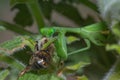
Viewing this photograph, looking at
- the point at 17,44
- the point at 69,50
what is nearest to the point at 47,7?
the point at 69,50

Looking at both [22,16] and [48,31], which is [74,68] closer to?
[48,31]

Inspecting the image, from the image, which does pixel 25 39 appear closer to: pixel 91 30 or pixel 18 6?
pixel 91 30

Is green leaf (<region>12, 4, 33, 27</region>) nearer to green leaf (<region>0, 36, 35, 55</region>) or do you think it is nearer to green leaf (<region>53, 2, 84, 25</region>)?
green leaf (<region>53, 2, 84, 25</region>)

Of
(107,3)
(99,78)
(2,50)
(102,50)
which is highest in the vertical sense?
(107,3)

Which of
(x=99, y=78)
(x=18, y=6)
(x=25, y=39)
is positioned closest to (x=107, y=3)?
(x=25, y=39)

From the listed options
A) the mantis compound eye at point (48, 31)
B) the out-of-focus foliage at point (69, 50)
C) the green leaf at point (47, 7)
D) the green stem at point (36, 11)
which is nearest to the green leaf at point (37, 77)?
the out-of-focus foliage at point (69, 50)

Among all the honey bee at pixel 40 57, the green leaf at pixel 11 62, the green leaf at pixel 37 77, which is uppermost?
the honey bee at pixel 40 57

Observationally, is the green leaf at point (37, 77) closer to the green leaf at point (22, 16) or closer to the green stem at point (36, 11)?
the green stem at point (36, 11)
